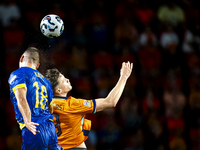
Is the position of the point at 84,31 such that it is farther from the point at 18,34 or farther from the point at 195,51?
the point at 195,51

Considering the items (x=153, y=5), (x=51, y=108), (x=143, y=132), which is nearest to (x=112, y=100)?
(x=51, y=108)

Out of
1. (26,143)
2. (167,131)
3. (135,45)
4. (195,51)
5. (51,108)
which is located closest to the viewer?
(26,143)

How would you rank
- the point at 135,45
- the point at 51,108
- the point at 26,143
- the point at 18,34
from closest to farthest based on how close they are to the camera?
the point at 26,143, the point at 51,108, the point at 18,34, the point at 135,45

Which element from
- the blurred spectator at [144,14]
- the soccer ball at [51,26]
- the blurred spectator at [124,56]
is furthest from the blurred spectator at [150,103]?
→ the soccer ball at [51,26]

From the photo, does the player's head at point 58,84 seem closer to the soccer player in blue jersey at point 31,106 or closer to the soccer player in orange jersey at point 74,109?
the soccer player in orange jersey at point 74,109

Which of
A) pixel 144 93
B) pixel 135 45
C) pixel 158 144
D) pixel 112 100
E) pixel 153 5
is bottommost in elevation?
pixel 158 144

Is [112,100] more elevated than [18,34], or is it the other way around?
[18,34]

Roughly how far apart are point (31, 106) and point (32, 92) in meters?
0.18

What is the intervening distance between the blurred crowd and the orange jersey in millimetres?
2964

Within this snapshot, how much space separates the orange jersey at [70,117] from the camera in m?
5.04

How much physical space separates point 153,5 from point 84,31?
3.00 meters

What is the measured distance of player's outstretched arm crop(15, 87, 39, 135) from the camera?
159 inches

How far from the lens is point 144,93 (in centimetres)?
982

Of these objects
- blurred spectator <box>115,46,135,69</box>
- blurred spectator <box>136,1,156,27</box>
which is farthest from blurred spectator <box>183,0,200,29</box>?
blurred spectator <box>115,46,135,69</box>
